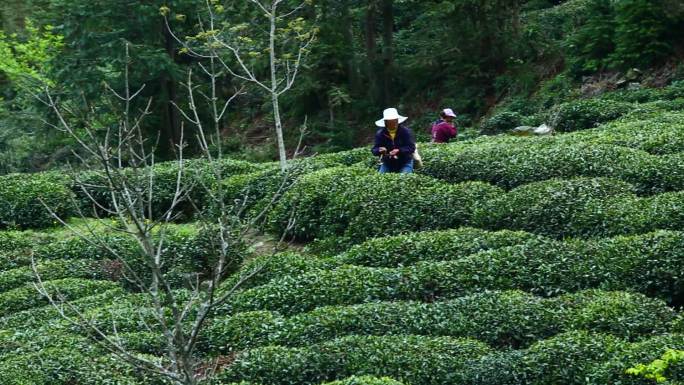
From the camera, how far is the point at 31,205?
19641 millimetres

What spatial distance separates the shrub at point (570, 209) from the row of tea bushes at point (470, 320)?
213 centimetres

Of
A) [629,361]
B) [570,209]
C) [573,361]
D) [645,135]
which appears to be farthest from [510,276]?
[645,135]

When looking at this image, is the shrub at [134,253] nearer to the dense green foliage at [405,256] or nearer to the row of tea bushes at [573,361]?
the dense green foliage at [405,256]

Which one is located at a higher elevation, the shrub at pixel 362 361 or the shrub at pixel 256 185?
the shrub at pixel 256 185

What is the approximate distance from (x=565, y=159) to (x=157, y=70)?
15458 millimetres

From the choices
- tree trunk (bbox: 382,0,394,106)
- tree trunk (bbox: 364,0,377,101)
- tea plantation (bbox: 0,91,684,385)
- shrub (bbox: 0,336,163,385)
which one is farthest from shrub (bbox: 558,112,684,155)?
tree trunk (bbox: 364,0,377,101)

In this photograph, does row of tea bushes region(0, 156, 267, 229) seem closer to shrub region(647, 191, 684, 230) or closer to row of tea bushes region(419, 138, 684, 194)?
row of tea bushes region(419, 138, 684, 194)

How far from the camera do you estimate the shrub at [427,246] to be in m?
14.5

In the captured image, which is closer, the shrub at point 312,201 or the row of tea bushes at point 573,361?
the row of tea bushes at point 573,361

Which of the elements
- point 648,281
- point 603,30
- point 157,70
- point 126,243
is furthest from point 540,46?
point 648,281

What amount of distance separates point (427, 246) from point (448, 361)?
3.58m

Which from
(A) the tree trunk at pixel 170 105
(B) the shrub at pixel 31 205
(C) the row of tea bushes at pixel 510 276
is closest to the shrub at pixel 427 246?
(C) the row of tea bushes at pixel 510 276

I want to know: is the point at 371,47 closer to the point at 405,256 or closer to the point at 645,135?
the point at 645,135

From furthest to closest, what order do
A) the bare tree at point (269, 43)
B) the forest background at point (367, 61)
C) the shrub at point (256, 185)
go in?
the forest background at point (367, 61) → the bare tree at point (269, 43) → the shrub at point (256, 185)
